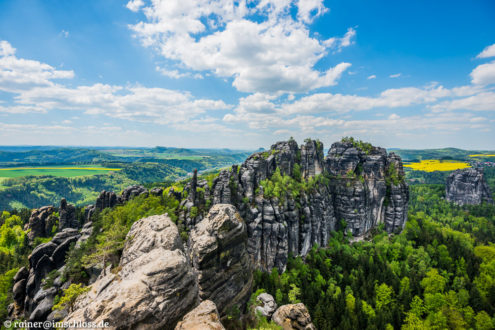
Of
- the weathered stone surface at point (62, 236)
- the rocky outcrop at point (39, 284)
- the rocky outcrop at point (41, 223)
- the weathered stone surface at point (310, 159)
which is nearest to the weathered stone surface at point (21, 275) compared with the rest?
the rocky outcrop at point (39, 284)

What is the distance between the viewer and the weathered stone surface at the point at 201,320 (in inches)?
468

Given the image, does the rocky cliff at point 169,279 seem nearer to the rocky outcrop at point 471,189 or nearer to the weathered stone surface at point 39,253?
the weathered stone surface at point 39,253

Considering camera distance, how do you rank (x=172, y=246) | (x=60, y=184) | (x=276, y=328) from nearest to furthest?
(x=172, y=246), (x=276, y=328), (x=60, y=184)

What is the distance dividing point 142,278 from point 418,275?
6152cm

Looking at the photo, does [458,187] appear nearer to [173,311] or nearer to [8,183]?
[173,311]

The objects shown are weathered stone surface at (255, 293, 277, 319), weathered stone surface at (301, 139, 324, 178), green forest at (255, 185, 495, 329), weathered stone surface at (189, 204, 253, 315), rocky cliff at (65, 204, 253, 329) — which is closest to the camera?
rocky cliff at (65, 204, 253, 329)

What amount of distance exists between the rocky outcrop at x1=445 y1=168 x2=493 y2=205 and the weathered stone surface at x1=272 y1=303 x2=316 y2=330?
15749 cm

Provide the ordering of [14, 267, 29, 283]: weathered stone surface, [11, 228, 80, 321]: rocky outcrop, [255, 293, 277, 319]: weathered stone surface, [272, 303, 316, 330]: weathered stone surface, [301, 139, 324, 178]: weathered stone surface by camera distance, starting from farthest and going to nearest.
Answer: [301, 139, 324, 178]: weathered stone surface < [14, 267, 29, 283]: weathered stone surface < [255, 293, 277, 319]: weathered stone surface < [11, 228, 80, 321]: rocky outcrop < [272, 303, 316, 330]: weathered stone surface

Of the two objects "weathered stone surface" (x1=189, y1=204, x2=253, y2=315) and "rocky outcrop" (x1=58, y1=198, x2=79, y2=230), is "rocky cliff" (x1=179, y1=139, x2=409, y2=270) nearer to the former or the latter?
"weathered stone surface" (x1=189, y1=204, x2=253, y2=315)

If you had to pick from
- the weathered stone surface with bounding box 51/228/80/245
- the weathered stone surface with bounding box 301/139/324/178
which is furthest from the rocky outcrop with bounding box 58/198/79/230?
the weathered stone surface with bounding box 301/139/324/178

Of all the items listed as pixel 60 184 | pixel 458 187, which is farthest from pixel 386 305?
pixel 60 184

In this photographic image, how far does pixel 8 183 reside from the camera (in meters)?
178

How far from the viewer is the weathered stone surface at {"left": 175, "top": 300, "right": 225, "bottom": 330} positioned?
11875 millimetres

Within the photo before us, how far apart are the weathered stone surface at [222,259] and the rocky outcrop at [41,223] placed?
53812 millimetres
